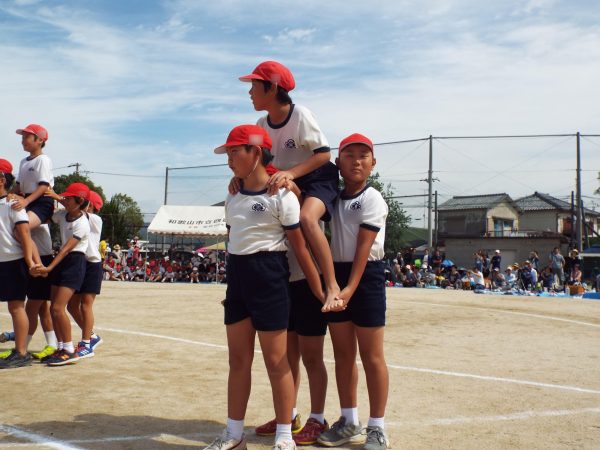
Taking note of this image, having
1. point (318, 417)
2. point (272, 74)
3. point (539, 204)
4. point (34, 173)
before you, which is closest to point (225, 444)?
point (318, 417)

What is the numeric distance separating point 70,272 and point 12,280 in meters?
0.58

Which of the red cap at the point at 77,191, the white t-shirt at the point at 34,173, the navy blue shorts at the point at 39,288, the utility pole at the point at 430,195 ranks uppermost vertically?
the utility pole at the point at 430,195

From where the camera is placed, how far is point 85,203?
7.08m

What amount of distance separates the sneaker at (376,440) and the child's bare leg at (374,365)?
111mm

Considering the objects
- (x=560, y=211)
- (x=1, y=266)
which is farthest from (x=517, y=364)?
(x=560, y=211)

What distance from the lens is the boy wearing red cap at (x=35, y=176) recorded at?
6926 mm

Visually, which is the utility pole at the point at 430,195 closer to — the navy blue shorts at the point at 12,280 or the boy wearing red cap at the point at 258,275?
the navy blue shorts at the point at 12,280

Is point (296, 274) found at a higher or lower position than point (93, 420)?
higher

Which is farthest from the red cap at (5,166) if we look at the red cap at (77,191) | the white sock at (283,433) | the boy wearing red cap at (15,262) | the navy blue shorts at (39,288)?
the white sock at (283,433)

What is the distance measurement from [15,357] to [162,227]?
2345cm

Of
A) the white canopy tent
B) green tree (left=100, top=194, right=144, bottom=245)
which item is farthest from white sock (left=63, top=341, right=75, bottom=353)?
green tree (left=100, top=194, right=144, bottom=245)

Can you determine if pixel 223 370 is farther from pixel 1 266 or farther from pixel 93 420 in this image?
pixel 1 266

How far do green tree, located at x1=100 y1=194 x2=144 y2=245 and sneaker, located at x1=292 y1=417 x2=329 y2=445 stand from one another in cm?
3898

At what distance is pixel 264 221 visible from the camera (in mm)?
3803
